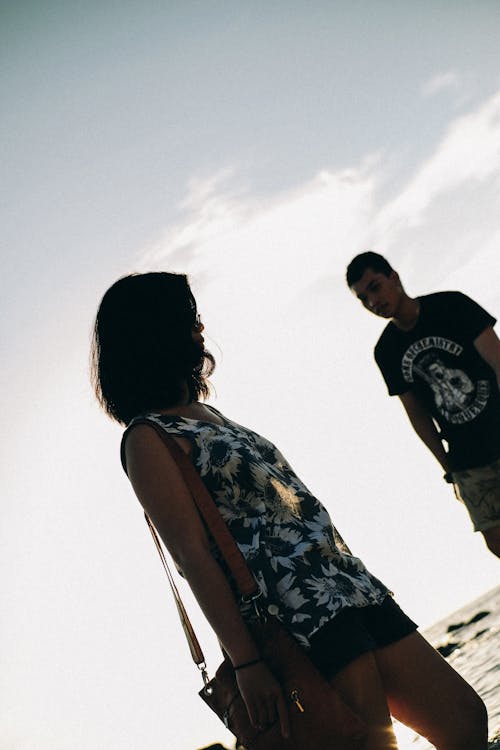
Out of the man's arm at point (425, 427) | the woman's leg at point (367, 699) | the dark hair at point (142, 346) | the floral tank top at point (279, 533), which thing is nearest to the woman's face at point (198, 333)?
the dark hair at point (142, 346)

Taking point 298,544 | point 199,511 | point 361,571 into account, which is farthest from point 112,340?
point 361,571

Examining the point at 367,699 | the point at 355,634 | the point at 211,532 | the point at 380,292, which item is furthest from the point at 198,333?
the point at 380,292

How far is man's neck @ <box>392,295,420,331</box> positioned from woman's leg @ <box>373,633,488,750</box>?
2.64 metres

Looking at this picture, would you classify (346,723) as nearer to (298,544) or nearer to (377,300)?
(298,544)

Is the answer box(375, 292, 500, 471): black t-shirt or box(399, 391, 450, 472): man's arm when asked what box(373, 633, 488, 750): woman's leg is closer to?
box(375, 292, 500, 471): black t-shirt

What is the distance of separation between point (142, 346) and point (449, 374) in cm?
254

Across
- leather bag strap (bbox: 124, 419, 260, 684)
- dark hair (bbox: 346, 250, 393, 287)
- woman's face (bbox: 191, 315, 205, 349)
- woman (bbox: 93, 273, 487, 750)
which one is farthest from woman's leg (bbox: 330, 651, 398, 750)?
dark hair (bbox: 346, 250, 393, 287)

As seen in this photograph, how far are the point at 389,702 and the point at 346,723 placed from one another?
0.38 m

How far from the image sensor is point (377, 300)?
4555mm

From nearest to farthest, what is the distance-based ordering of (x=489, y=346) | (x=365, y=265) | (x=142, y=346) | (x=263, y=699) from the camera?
(x=263, y=699), (x=142, y=346), (x=489, y=346), (x=365, y=265)

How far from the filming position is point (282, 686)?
2018 millimetres

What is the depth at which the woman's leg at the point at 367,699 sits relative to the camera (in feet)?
A: 6.57

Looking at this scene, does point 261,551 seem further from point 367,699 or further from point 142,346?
point 142,346

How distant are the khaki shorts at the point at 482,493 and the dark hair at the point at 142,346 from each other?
2.55m
